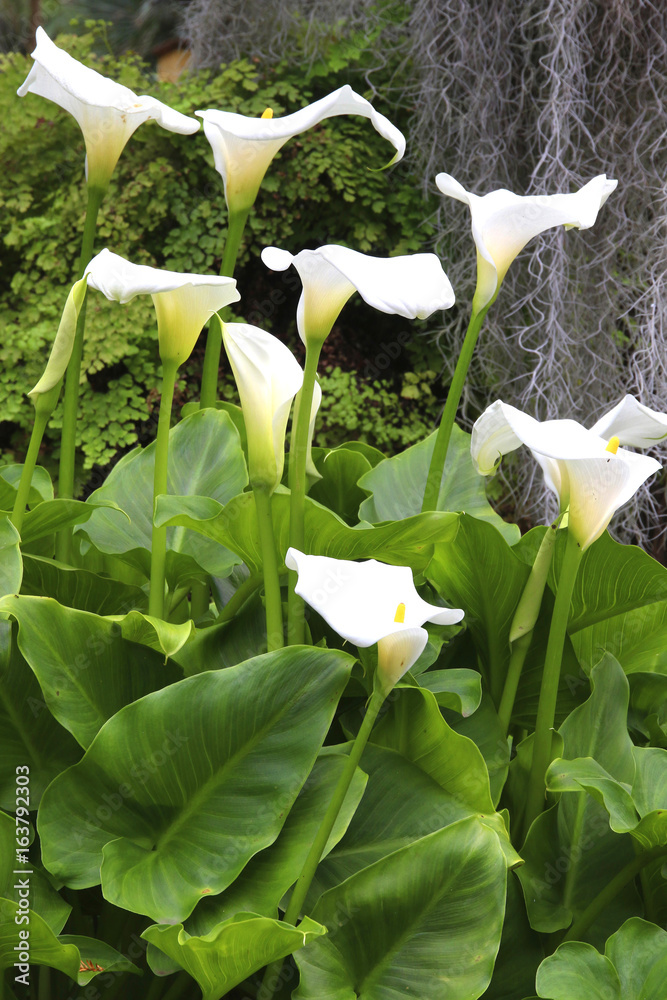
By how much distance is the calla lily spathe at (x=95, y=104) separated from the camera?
56cm

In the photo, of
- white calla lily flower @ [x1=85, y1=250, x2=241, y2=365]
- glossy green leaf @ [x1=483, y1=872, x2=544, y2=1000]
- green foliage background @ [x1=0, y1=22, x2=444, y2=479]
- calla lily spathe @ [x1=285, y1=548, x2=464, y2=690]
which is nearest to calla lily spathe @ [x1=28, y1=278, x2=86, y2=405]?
white calla lily flower @ [x1=85, y1=250, x2=241, y2=365]

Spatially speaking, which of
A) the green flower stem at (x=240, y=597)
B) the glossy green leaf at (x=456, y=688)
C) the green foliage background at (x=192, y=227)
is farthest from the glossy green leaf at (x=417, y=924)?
the green foliage background at (x=192, y=227)

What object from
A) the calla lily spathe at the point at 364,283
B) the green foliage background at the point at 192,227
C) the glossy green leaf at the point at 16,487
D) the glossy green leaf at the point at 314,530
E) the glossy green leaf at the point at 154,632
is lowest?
the green foliage background at the point at 192,227

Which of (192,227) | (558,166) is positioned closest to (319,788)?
(558,166)

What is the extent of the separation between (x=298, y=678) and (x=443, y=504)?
0.33 metres

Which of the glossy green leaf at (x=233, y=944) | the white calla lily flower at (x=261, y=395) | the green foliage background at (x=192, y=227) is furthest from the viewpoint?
the green foliage background at (x=192, y=227)

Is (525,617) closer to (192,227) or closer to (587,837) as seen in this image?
(587,837)

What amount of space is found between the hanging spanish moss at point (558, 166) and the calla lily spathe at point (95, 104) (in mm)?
1839

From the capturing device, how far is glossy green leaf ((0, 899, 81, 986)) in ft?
1.31

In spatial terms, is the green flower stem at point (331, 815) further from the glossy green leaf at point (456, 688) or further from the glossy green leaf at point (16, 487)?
the glossy green leaf at point (16, 487)

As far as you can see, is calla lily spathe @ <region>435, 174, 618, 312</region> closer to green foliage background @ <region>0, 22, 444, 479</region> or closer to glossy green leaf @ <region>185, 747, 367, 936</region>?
glossy green leaf @ <region>185, 747, 367, 936</region>

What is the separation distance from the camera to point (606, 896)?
1.67ft

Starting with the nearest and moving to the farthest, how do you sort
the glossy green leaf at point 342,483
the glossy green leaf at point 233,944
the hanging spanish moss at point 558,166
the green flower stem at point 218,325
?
the glossy green leaf at point 233,944 < the green flower stem at point 218,325 < the glossy green leaf at point 342,483 < the hanging spanish moss at point 558,166

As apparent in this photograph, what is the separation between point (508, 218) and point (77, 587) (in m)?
0.39
